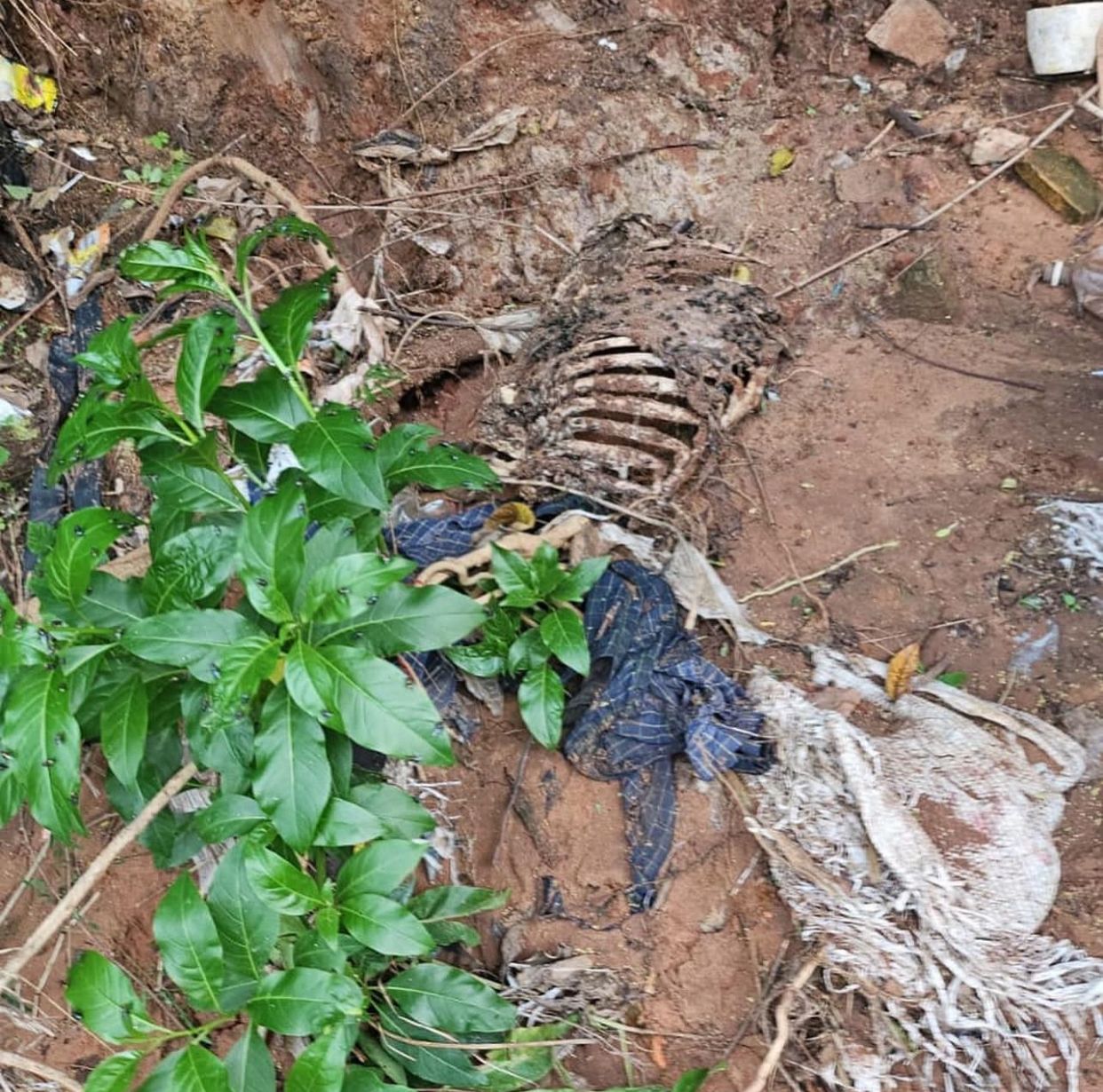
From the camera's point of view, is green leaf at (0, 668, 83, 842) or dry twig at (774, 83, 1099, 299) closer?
green leaf at (0, 668, 83, 842)

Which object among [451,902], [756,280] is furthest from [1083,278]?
[451,902]

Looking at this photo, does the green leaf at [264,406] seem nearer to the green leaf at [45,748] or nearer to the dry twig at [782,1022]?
the green leaf at [45,748]

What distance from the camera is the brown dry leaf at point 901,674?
2.12 meters

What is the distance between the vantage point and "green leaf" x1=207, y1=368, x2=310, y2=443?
5.55 ft

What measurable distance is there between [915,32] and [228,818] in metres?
3.89

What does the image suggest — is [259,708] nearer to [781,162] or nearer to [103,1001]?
[103,1001]

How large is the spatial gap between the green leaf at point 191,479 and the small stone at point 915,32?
3373 mm

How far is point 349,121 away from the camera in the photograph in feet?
11.9

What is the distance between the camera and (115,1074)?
1.46 meters

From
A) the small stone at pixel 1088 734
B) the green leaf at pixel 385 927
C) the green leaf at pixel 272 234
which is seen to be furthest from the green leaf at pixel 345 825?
the small stone at pixel 1088 734


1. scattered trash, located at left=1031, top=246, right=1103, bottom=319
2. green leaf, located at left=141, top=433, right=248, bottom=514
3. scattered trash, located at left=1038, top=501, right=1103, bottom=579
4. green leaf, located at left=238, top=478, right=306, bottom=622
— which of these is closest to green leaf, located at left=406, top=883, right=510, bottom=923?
green leaf, located at left=238, top=478, right=306, bottom=622

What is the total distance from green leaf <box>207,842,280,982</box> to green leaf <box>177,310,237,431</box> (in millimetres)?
814

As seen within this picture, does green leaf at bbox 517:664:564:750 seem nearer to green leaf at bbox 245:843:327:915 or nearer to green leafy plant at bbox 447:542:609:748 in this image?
green leafy plant at bbox 447:542:609:748

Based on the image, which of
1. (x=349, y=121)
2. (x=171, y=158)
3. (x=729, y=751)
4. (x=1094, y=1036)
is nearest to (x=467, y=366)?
(x=349, y=121)
